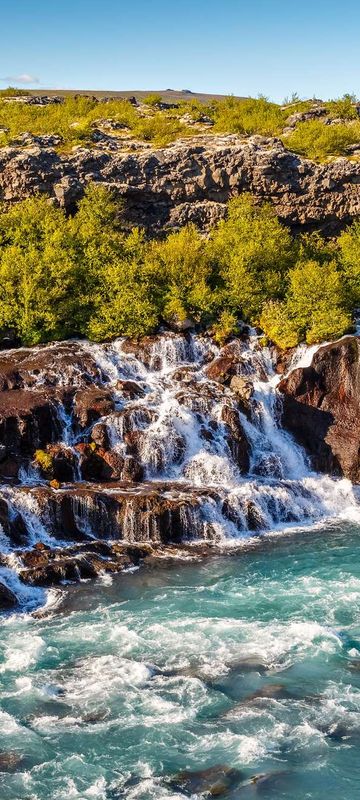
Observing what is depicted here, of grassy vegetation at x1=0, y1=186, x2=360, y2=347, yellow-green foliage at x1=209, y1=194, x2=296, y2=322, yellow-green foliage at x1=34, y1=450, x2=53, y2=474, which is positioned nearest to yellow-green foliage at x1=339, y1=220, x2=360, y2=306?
grassy vegetation at x1=0, y1=186, x2=360, y2=347

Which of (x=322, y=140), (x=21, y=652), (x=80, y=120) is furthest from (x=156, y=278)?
(x=21, y=652)

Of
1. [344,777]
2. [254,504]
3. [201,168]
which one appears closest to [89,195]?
[201,168]

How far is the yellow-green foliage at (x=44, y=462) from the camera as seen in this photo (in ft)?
125

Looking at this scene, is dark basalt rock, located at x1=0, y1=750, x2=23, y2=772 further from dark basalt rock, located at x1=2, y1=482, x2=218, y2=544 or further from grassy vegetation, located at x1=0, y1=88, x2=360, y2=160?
grassy vegetation, located at x1=0, y1=88, x2=360, y2=160

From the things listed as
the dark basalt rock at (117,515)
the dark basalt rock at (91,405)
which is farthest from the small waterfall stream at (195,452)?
the dark basalt rock at (91,405)

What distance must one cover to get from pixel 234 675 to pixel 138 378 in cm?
2450

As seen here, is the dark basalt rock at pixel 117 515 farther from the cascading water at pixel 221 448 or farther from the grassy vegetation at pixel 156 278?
the grassy vegetation at pixel 156 278

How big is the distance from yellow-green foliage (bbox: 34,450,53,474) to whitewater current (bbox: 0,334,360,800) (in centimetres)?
56

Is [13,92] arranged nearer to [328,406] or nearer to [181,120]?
[181,120]

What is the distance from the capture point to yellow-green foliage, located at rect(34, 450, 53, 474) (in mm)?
38250

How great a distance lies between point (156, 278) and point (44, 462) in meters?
19.6

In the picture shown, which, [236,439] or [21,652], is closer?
[21,652]

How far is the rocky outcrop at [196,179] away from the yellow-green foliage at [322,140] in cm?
218

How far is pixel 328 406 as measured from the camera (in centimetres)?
Result: 4547
